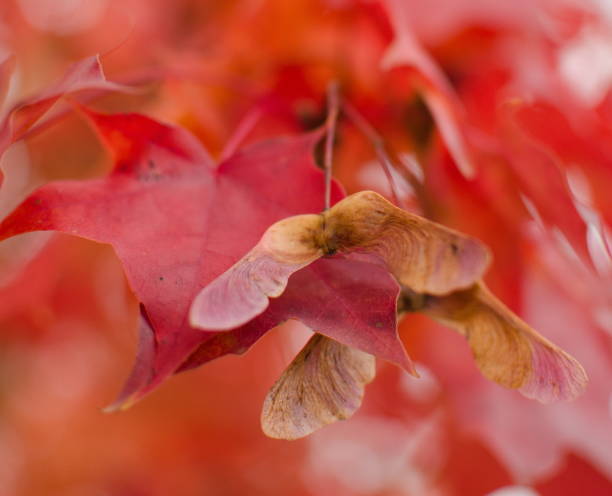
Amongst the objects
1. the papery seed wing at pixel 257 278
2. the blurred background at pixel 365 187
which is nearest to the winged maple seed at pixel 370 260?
the papery seed wing at pixel 257 278

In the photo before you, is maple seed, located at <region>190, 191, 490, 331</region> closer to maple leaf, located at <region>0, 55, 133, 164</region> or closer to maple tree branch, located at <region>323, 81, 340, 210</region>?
maple tree branch, located at <region>323, 81, 340, 210</region>

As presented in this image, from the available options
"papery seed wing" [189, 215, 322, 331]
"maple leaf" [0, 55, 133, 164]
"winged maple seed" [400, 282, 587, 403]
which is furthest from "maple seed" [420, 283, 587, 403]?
"maple leaf" [0, 55, 133, 164]

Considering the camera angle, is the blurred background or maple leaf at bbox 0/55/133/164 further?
the blurred background

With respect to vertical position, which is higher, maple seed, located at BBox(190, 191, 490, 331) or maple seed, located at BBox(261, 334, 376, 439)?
maple seed, located at BBox(190, 191, 490, 331)

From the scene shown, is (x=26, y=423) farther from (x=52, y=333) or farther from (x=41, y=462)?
(x=52, y=333)

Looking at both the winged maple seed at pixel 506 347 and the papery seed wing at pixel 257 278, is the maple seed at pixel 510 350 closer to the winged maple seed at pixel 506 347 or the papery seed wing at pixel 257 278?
the winged maple seed at pixel 506 347

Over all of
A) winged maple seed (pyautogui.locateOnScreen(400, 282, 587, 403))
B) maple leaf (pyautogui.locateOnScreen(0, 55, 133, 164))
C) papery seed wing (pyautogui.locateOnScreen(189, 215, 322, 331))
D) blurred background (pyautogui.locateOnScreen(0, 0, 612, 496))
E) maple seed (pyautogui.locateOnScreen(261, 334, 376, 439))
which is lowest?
blurred background (pyautogui.locateOnScreen(0, 0, 612, 496))

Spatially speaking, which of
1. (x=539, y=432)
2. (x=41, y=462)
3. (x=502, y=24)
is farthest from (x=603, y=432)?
(x=41, y=462)
